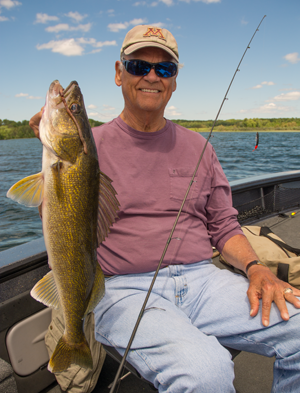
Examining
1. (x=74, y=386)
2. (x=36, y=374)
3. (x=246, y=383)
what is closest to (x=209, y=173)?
(x=246, y=383)

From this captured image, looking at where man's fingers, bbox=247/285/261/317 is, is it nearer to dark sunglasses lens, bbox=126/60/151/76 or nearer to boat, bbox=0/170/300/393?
boat, bbox=0/170/300/393

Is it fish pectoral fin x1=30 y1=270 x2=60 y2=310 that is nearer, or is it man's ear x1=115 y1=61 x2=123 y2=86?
fish pectoral fin x1=30 y1=270 x2=60 y2=310

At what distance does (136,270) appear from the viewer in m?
1.87

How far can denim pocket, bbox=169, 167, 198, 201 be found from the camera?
2108 mm

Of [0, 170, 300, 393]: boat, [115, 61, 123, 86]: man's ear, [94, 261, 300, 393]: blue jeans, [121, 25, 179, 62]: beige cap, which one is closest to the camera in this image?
[94, 261, 300, 393]: blue jeans

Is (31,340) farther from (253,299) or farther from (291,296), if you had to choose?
(291,296)

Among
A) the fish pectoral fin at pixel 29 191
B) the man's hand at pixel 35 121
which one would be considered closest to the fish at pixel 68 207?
the fish pectoral fin at pixel 29 191

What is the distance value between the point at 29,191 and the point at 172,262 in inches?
41.5

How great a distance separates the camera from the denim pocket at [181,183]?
2.11 metres

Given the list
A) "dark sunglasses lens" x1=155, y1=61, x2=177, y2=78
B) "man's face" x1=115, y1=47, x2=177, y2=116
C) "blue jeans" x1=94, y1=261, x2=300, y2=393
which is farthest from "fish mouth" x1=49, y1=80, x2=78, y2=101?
"blue jeans" x1=94, y1=261, x2=300, y2=393

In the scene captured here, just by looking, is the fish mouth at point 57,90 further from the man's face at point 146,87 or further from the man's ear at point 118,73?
the man's ear at point 118,73

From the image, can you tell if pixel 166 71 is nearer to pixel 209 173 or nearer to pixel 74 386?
pixel 209 173

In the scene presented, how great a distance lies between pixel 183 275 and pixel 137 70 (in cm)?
152

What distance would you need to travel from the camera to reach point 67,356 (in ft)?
4.83
